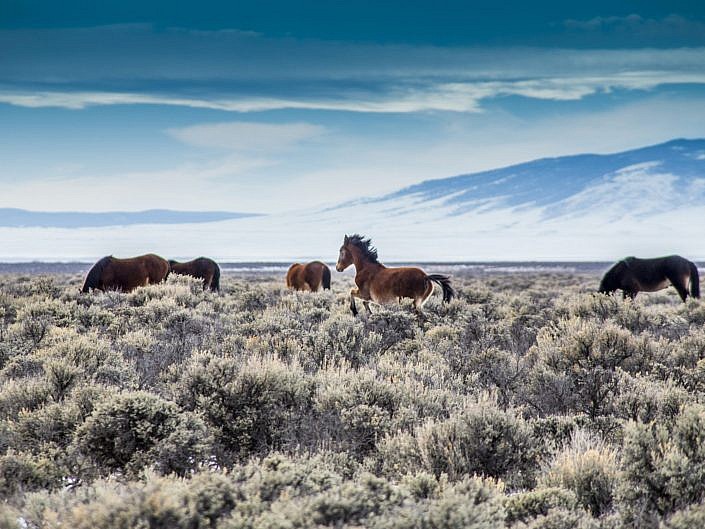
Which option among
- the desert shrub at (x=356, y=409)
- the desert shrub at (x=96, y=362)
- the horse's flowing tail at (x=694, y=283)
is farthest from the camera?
the horse's flowing tail at (x=694, y=283)

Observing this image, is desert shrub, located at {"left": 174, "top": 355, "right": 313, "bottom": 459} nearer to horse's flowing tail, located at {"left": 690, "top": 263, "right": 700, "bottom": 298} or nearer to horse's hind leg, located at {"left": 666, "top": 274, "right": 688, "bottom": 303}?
horse's hind leg, located at {"left": 666, "top": 274, "right": 688, "bottom": 303}

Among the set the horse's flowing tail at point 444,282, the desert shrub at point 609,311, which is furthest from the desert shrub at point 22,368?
the desert shrub at point 609,311

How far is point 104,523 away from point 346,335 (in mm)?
7556

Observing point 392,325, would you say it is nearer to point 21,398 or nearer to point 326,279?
point 21,398

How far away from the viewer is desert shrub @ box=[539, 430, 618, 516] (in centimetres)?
477

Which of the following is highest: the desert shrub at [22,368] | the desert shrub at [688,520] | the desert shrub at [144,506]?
the desert shrub at [22,368]

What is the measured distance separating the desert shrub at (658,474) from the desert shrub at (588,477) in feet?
0.45

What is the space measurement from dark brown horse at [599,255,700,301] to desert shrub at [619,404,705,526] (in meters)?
13.9

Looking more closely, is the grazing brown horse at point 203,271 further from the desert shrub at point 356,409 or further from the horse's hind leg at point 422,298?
the desert shrub at point 356,409

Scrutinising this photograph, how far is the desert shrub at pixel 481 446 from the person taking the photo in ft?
17.4

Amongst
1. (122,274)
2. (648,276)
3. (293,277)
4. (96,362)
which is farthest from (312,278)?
(96,362)

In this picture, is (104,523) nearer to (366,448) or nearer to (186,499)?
(186,499)

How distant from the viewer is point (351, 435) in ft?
20.1

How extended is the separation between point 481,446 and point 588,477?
87cm
